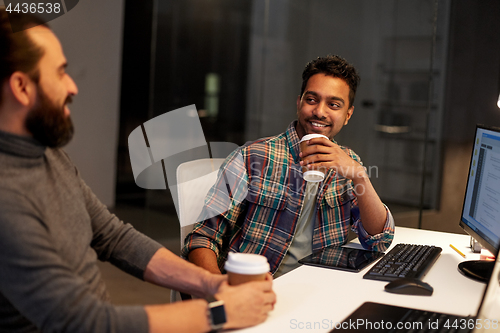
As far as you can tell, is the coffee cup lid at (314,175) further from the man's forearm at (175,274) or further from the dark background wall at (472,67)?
the dark background wall at (472,67)

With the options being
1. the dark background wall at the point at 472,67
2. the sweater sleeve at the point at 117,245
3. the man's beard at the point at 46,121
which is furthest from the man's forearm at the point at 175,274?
the dark background wall at the point at 472,67

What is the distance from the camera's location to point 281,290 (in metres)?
1.18

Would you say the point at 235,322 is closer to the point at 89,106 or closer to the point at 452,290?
the point at 452,290

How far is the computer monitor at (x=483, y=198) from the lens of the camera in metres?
1.33

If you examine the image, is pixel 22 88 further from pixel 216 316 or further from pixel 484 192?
pixel 484 192

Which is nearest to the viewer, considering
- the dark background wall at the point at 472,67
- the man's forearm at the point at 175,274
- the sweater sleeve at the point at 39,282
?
the sweater sleeve at the point at 39,282

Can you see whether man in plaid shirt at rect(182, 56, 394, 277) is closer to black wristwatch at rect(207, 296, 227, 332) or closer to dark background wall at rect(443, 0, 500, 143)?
black wristwatch at rect(207, 296, 227, 332)

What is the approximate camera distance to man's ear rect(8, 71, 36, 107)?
2.97ft

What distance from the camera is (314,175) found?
5.09 ft

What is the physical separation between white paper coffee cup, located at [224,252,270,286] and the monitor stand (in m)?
0.72

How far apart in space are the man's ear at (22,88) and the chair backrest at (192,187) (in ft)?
2.59

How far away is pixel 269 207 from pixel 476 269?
2.39 ft

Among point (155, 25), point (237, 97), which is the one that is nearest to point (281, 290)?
point (237, 97)

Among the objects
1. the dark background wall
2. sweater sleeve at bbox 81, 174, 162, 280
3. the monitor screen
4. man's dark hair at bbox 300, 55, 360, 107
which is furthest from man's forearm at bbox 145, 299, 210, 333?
the dark background wall
